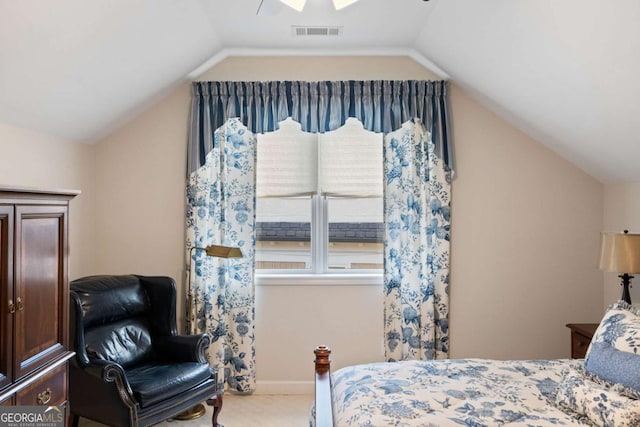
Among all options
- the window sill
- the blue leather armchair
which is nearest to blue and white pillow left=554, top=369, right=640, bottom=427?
the window sill

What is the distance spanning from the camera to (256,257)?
4.19 metres

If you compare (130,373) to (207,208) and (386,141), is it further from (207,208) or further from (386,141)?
(386,141)

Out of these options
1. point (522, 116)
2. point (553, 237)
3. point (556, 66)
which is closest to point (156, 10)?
point (556, 66)

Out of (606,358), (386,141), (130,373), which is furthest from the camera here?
(386,141)

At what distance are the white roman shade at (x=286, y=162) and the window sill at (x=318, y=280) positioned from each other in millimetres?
676

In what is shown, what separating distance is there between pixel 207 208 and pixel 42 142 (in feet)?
4.04

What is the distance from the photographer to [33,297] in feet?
6.53

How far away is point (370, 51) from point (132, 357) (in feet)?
9.36

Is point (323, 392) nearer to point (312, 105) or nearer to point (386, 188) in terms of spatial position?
point (386, 188)

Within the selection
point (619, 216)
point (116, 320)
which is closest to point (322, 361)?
point (116, 320)

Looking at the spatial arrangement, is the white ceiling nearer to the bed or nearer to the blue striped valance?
the blue striped valance

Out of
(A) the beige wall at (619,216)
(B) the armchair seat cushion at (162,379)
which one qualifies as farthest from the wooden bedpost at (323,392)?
(A) the beige wall at (619,216)

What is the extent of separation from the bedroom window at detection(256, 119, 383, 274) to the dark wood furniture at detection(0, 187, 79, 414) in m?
2.07

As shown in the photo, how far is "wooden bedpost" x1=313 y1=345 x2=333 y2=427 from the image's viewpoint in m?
2.00
